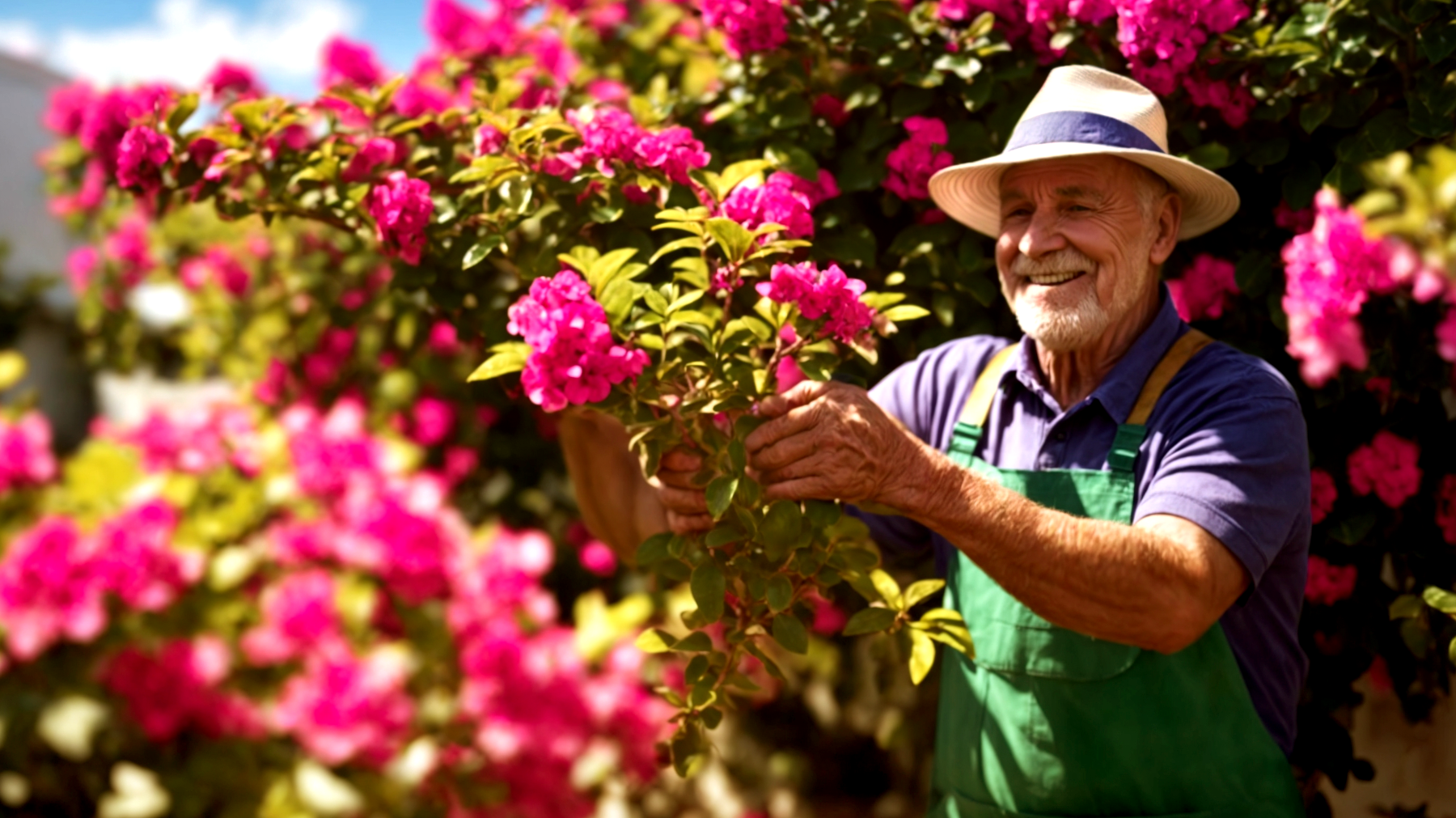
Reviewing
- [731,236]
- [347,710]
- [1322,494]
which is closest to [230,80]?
[347,710]

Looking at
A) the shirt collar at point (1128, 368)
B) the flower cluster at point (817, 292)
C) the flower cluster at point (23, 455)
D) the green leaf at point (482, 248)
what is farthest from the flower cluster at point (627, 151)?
→ the flower cluster at point (23, 455)

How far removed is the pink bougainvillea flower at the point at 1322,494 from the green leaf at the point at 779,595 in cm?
111

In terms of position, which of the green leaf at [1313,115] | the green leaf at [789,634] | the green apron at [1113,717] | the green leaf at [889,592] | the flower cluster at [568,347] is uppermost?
A: the flower cluster at [568,347]

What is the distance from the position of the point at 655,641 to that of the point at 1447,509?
1506 millimetres

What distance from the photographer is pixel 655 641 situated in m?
1.99

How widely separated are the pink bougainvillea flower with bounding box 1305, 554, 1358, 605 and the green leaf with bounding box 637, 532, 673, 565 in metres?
1.28

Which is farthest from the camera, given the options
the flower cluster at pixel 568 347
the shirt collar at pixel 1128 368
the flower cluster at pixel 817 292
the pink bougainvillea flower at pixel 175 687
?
the pink bougainvillea flower at pixel 175 687

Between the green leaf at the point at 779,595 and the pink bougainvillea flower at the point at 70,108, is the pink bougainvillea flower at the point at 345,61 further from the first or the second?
the green leaf at the point at 779,595

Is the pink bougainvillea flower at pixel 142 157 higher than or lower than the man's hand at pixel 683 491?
higher

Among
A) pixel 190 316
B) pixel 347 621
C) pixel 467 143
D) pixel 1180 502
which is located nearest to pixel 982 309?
pixel 1180 502

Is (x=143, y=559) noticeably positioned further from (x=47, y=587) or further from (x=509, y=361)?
(x=509, y=361)

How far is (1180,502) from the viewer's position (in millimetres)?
1875

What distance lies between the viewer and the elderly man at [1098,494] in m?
1.87

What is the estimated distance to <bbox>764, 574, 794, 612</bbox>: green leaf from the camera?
1843 mm
